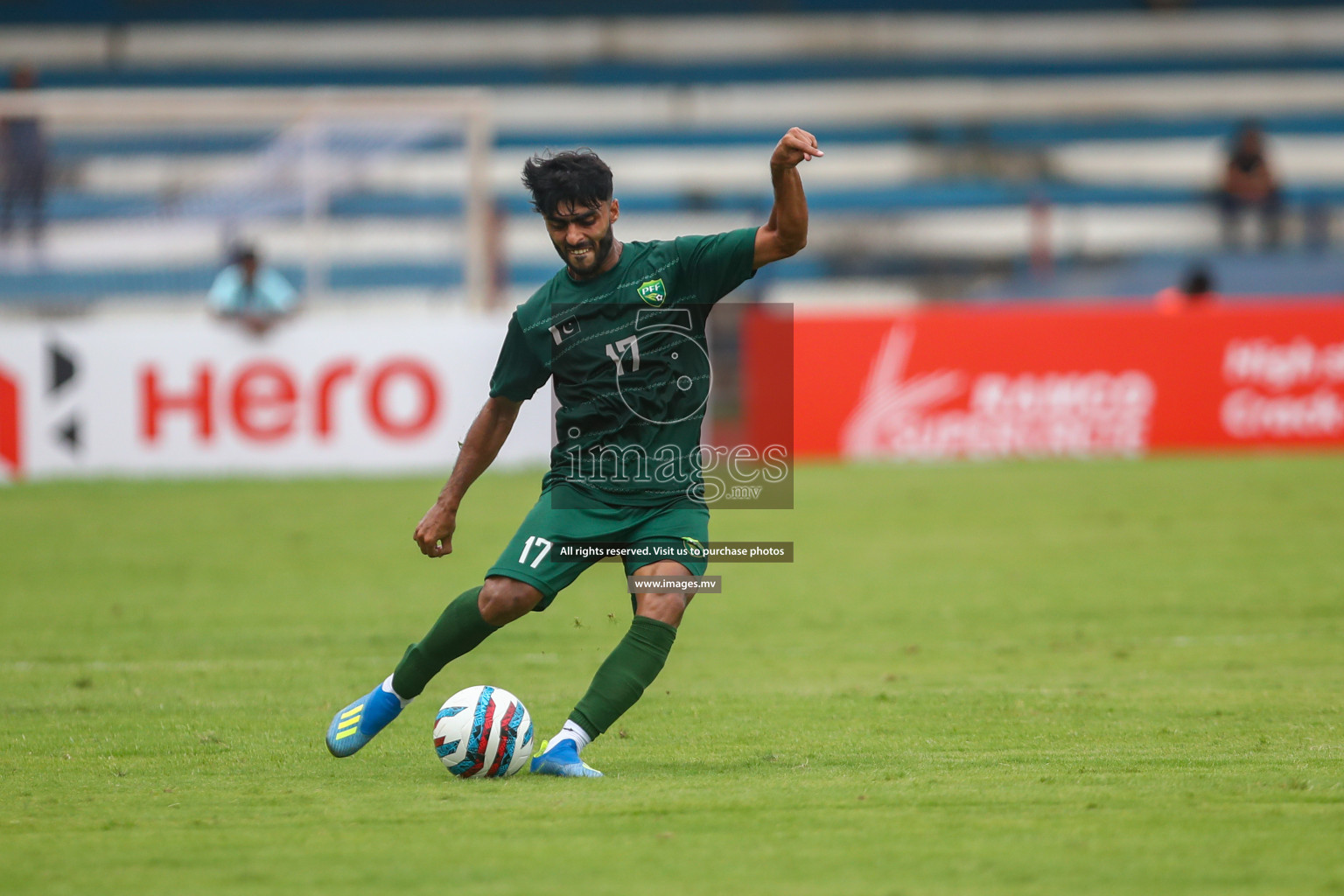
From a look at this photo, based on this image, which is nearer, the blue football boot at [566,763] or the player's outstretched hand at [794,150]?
the player's outstretched hand at [794,150]

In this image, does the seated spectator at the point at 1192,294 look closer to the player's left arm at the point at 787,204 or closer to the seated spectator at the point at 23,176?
the seated spectator at the point at 23,176

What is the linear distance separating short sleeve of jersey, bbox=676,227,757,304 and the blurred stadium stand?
15104 mm

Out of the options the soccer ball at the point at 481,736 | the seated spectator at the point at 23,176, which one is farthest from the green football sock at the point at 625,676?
the seated spectator at the point at 23,176

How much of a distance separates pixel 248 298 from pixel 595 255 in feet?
34.8

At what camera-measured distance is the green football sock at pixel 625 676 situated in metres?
5.35

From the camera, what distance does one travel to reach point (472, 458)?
18.7 ft

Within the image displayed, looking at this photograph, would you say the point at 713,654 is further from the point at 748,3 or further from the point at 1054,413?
the point at 748,3

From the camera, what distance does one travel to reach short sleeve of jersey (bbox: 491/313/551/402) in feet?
18.6

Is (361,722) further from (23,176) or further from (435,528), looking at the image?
(23,176)

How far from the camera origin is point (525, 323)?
221 inches

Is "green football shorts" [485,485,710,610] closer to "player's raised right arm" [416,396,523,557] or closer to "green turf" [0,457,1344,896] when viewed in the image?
"player's raised right arm" [416,396,523,557]

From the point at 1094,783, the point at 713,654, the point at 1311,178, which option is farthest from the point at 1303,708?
the point at 1311,178

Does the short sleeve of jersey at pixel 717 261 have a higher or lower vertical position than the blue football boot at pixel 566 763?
higher

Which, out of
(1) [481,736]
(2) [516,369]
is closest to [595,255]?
(2) [516,369]
